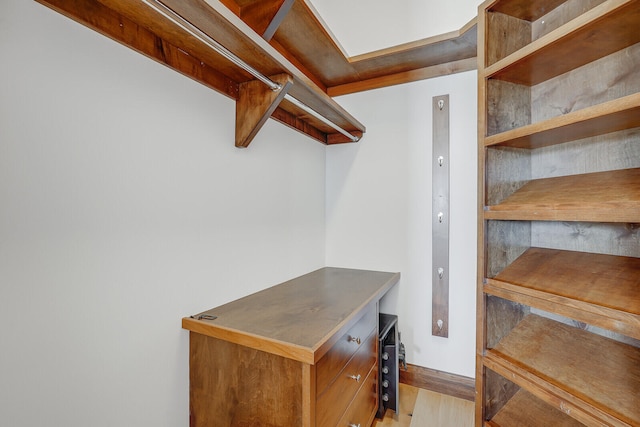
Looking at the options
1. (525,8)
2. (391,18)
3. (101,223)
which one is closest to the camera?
(101,223)

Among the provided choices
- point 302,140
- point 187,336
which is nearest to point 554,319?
point 187,336

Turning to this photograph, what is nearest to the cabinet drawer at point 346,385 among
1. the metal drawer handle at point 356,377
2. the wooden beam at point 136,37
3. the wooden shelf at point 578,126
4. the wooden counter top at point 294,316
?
the metal drawer handle at point 356,377

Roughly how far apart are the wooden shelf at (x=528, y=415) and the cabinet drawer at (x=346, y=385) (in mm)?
540

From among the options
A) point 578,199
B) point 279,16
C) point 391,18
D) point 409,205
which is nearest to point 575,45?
point 578,199

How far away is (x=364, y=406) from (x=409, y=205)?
4.09ft

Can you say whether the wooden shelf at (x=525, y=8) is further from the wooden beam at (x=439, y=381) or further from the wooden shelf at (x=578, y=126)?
the wooden beam at (x=439, y=381)

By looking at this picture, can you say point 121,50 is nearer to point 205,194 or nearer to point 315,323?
point 205,194

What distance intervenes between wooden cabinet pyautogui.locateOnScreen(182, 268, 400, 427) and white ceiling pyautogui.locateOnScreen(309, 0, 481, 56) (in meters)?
1.55

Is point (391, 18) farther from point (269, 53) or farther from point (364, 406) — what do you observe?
point (364, 406)

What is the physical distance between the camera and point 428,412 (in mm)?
1762

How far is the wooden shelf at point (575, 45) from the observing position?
87cm

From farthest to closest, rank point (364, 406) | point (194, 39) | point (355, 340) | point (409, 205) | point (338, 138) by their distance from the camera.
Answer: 1. point (338, 138)
2. point (409, 205)
3. point (364, 406)
4. point (355, 340)
5. point (194, 39)

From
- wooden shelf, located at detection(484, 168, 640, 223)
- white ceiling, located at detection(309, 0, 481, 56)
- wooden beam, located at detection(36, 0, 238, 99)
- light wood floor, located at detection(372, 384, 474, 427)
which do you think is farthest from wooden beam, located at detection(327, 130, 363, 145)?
light wood floor, located at detection(372, 384, 474, 427)

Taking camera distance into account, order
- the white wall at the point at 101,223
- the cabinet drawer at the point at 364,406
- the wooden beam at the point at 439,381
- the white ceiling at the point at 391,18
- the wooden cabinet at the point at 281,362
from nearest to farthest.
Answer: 1. the white wall at the point at 101,223
2. the wooden cabinet at the point at 281,362
3. the cabinet drawer at the point at 364,406
4. the white ceiling at the point at 391,18
5. the wooden beam at the point at 439,381
